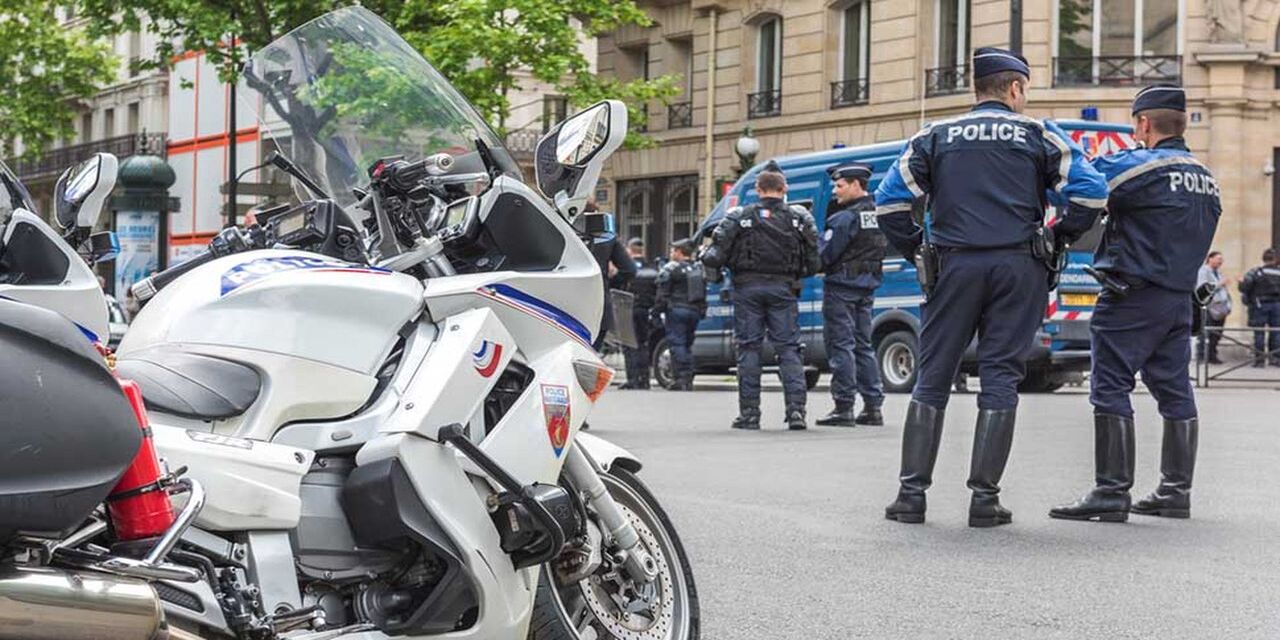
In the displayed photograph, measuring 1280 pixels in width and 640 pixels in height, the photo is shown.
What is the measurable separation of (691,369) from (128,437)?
1753 centimetres

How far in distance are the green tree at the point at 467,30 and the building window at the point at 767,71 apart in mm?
3753

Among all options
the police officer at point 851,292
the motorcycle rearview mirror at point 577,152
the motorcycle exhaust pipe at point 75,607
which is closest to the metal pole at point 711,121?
the police officer at point 851,292

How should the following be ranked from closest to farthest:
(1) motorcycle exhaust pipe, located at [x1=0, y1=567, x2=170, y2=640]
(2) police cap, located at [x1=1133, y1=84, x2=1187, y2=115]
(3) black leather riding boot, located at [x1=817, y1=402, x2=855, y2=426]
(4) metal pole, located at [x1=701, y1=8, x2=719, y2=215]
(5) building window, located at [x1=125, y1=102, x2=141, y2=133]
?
(1) motorcycle exhaust pipe, located at [x1=0, y1=567, x2=170, y2=640]
(2) police cap, located at [x1=1133, y1=84, x2=1187, y2=115]
(3) black leather riding boot, located at [x1=817, y1=402, x2=855, y2=426]
(4) metal pole, located at [x1=701, y1=8, x2=719, y2=215]
(5) building window, located at [x1=125, y1=102, x2=141, y2=133]

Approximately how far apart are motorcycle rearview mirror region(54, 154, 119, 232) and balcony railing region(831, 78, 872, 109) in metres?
28.3

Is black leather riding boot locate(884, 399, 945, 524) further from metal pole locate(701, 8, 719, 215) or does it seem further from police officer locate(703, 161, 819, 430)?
metal pole locate(701, 8, 719, 215)

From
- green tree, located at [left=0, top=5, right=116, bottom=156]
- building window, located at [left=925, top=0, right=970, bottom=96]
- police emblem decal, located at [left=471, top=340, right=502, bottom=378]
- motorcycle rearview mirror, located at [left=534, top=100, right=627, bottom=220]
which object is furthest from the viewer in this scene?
green tree, located at [left=0, top=5, right=116, bottom=156]

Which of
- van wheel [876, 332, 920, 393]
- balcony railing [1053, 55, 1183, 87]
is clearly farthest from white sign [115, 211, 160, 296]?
balcony railing [1053, 55, 1183, 87]

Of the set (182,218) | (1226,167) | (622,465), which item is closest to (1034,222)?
(622,465)

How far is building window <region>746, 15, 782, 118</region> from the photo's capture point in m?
37.5

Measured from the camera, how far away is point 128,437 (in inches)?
122

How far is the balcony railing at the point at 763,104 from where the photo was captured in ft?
122

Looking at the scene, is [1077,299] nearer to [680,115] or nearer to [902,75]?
[902,75]

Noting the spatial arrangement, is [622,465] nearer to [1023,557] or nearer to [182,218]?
[1023,557]

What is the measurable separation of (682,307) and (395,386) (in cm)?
1608
